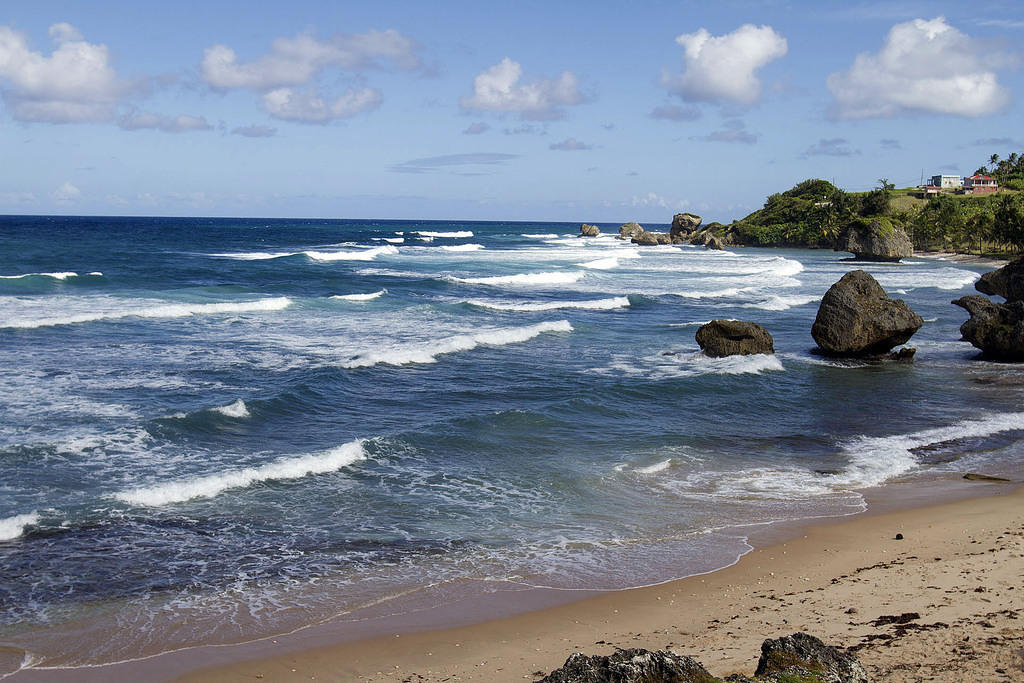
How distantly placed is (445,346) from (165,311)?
13575 mm

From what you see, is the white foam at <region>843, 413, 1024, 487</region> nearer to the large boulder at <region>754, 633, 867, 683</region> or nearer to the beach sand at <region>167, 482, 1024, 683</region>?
the beach sand at <region>167, 482, 1024, 683</region>

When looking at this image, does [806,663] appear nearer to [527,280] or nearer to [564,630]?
[564,630]

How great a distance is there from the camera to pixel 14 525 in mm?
11688

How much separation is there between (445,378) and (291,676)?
50.3 feet

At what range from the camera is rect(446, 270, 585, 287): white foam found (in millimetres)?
54125

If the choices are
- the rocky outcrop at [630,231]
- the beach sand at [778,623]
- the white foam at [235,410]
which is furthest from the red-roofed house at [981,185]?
the beach sand at [778,623]

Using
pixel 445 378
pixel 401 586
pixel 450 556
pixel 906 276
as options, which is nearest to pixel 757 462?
pixel 450 556

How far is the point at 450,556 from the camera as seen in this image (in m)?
11.2

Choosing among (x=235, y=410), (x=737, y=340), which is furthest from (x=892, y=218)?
(x=235, y=410)

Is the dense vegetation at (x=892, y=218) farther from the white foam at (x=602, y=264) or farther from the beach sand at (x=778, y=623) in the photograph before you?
the beach sand at (x=778, y=623)

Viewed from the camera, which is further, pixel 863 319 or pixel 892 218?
pixel 892 218

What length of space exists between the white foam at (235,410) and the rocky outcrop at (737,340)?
47.0ft

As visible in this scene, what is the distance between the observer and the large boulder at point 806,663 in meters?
5.55

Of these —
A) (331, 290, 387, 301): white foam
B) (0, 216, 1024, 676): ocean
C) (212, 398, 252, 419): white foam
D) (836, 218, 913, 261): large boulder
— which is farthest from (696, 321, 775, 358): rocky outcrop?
(836, 218, 913, 261): large boulder
